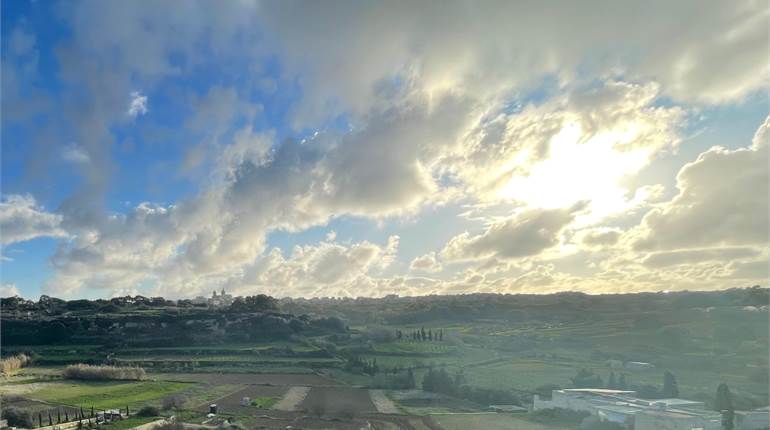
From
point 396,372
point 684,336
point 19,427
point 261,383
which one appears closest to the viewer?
point 19,427

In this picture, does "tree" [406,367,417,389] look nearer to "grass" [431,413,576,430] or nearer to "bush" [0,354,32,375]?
"grass" [431,413,576,430]

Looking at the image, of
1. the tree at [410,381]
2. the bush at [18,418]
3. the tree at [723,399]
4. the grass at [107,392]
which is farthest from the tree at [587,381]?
the bush at [18,418]

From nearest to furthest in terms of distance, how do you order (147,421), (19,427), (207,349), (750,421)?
1. (19,427)
2. (147,421)
3. (750,421)
4. (207,349)

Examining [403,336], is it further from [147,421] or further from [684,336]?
[147,421]

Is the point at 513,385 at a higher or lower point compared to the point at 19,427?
lower

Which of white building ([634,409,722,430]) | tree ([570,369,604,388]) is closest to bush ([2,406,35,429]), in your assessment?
white building ([634,409,722,430])

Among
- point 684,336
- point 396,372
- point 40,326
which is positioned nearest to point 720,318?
point 684,336

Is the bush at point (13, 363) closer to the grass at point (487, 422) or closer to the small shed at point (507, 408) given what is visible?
the grass at point (487, 422)
